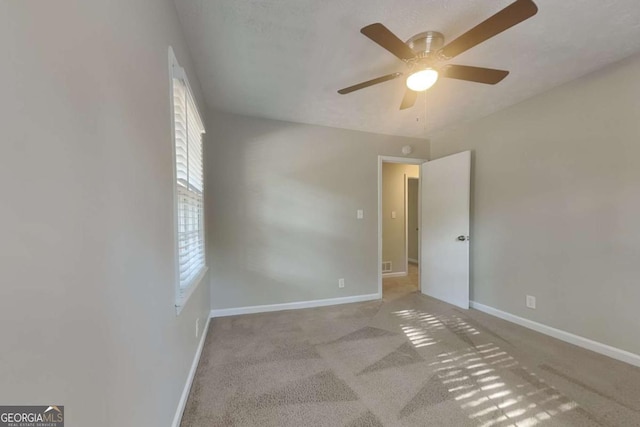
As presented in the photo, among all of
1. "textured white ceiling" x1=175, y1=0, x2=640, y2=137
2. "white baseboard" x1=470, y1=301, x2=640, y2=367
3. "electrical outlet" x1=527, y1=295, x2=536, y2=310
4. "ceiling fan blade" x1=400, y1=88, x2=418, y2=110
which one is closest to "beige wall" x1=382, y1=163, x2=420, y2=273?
"white baseboard" x1=470, y1=301, x2=640, y2=367

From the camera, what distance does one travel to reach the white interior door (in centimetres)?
324

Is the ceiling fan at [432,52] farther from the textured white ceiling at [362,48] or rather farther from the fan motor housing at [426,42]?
the textured white ceiling at [362,48]

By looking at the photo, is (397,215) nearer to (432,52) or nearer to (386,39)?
(432,52)

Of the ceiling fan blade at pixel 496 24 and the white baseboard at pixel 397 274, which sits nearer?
the ceiling fan blade at pixel 496 24

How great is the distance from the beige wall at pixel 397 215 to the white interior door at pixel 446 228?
3.60 ft

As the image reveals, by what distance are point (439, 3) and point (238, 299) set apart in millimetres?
3198

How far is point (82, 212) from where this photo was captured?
0.67m

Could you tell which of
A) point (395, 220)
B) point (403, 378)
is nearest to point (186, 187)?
point (403, 378)

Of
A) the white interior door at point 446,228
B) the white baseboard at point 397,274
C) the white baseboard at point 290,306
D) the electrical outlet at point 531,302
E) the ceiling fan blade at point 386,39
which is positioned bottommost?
the white baseboard at point 397,274

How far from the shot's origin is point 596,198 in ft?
7.25

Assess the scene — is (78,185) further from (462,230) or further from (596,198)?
(462,230)

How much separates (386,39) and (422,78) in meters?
0.47

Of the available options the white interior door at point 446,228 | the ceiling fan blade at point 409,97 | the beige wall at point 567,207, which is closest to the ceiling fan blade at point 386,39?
the ceiling fan blade at point 409,97

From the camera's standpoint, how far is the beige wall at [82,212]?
0.48 metres
